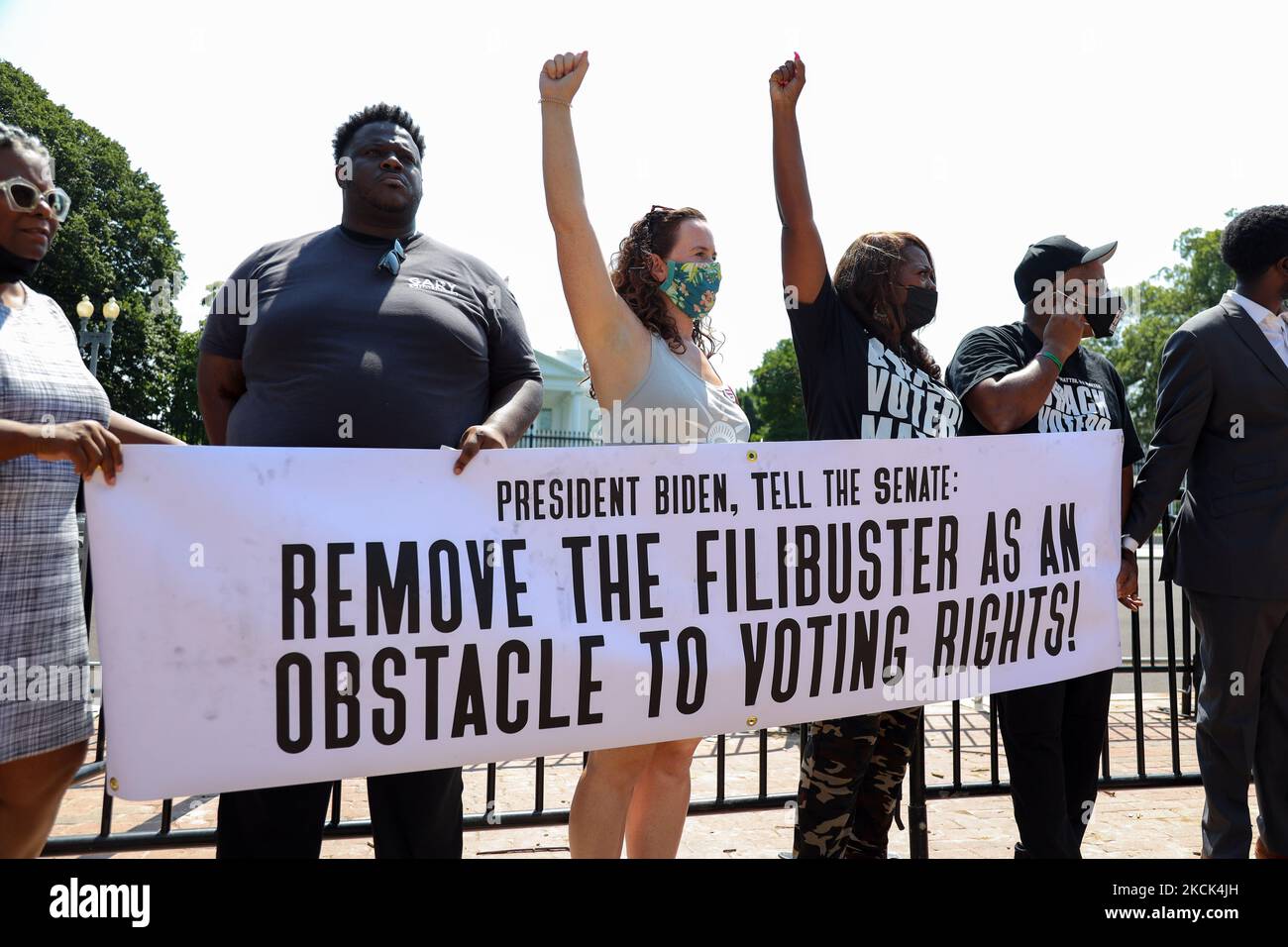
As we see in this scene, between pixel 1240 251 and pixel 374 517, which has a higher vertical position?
pixel 1240 251

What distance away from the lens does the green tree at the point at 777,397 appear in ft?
173

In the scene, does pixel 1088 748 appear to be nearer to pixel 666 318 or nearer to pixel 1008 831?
pixel 1008 831

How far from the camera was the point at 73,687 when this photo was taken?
→ 7.54 feet

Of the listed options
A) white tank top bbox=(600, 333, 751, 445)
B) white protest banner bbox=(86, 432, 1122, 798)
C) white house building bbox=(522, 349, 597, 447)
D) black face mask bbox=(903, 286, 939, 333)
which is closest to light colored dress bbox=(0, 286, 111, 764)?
white protest banner bbox=(86, 432, 1122, 798)

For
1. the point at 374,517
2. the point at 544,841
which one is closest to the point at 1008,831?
the point at 544,841

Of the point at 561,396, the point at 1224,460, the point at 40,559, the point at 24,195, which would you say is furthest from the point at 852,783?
the point at 561,396

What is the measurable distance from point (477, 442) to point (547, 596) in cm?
45

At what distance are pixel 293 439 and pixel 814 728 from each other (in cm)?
171

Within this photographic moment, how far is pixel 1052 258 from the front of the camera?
3311 millimetres

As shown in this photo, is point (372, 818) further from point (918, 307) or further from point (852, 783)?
point (918, 307)

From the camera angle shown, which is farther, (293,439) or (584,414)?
(584,414)

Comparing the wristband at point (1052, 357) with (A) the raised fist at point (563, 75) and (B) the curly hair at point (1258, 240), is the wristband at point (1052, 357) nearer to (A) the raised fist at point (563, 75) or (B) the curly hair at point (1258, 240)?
(B) the curly hair at point (1258, 240)

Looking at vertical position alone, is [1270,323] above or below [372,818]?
above

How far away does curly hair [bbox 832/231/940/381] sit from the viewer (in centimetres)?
300
